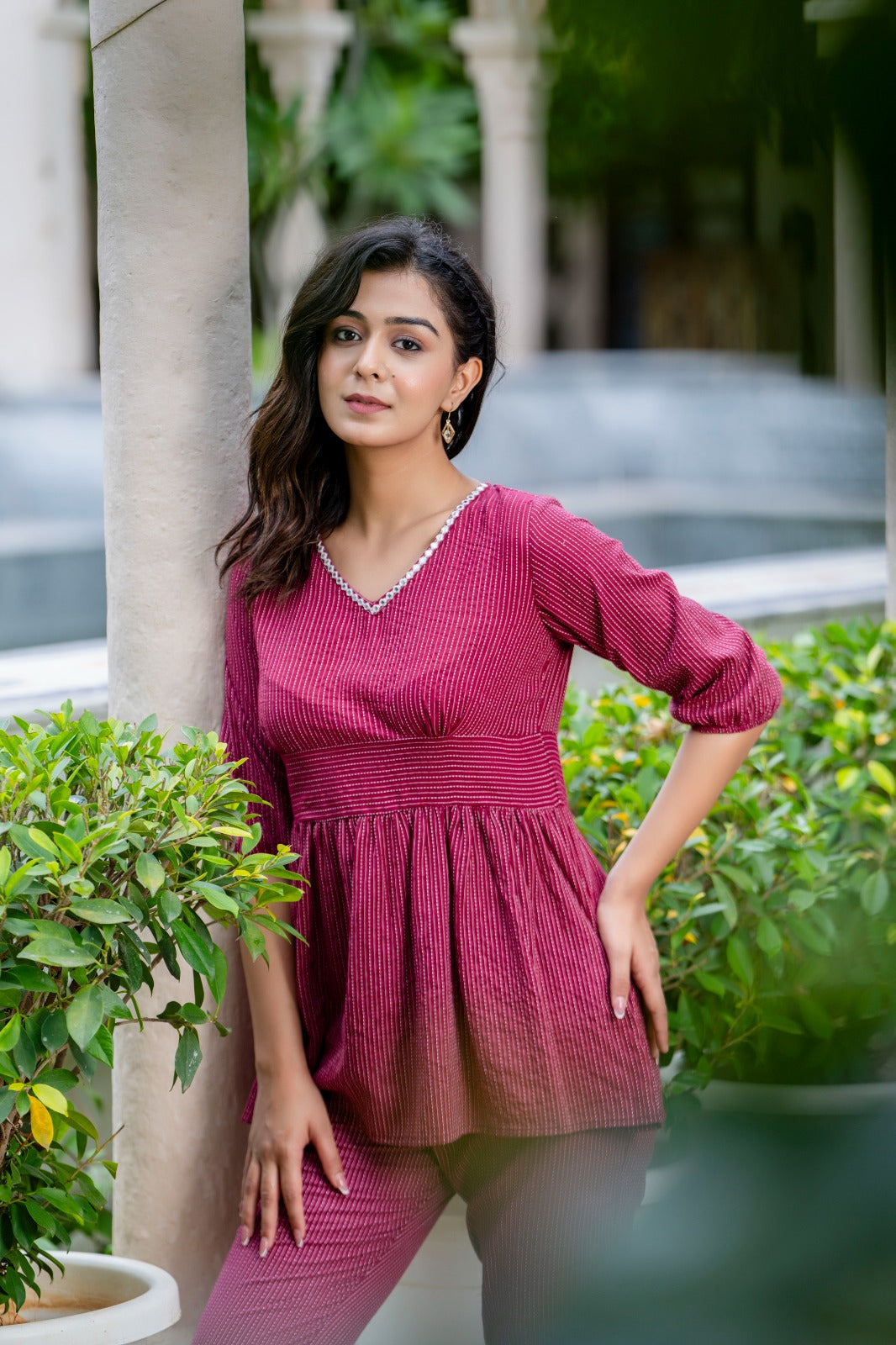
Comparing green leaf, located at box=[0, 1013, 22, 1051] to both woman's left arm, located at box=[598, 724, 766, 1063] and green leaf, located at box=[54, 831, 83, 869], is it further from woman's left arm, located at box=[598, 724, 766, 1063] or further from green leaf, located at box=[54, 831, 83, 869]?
woman's left arm, located at box=[598, 724, 766, 1063]

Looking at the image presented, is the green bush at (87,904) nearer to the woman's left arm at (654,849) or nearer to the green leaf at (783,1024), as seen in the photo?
the woman's left arm at (654,849)

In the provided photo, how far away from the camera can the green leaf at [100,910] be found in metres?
1.62

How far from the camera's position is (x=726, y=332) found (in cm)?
54

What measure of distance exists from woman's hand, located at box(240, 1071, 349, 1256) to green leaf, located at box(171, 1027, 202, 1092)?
30cm

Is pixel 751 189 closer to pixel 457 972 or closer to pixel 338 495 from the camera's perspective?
pixel 457 972

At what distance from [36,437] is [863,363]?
43.1ft

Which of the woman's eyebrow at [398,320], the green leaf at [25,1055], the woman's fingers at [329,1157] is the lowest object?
the woman's fingers at [329,1157]

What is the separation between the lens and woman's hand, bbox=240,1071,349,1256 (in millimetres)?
2023

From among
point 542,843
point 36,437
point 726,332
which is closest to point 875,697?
point 542,843

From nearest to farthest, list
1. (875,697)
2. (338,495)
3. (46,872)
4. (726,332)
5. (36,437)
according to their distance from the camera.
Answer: (726,332) → (46,872) → (338,495) → (875,697) → (36,437)

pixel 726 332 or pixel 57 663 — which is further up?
pixel 726 332

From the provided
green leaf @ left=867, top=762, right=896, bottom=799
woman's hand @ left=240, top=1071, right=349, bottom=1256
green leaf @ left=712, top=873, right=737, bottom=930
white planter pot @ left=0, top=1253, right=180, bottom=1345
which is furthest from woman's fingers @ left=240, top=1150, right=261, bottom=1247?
green leaf @ left=867, top=762, right=896, bottom=799

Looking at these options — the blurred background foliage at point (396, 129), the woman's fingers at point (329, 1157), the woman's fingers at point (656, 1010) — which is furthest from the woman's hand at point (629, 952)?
the blurred background foliage at point (396, 129)

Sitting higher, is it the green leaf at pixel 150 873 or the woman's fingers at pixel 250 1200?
the green leaf at pixel 150 873
